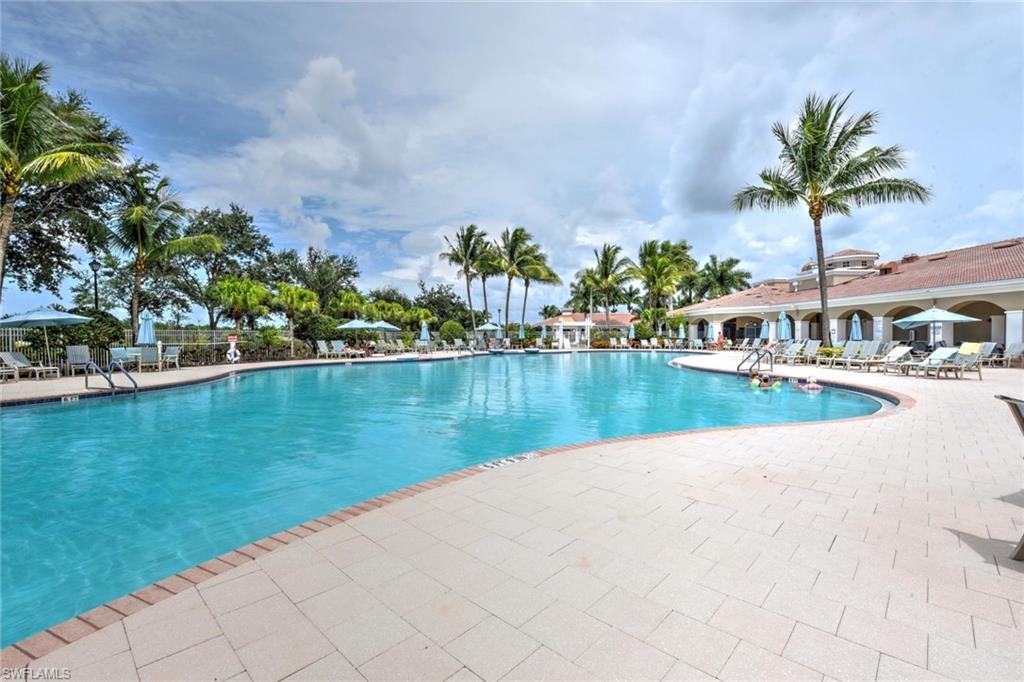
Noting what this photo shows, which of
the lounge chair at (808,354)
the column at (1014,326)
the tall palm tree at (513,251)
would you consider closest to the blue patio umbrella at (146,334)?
the tall palm tree at (513,251)

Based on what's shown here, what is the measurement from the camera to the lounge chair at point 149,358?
1576cm

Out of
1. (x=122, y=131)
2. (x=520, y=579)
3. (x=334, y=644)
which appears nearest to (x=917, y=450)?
(x=520, y=579)

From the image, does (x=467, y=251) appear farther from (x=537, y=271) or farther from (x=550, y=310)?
(x=550, y=310)

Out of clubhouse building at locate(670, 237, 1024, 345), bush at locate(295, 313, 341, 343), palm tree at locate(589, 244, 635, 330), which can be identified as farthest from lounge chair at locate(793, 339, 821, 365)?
bush at locate(295, 313, 341, 343)

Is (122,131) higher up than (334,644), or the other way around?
(122,131)

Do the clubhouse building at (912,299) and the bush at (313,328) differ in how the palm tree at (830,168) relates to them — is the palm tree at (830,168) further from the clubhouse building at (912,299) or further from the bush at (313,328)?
the bush at (313,328)

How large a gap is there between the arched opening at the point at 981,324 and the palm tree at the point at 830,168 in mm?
7206

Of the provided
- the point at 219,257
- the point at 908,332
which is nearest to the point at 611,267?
the point at 908,332

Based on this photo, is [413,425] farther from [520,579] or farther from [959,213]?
[959,213]

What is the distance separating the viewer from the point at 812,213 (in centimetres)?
1752

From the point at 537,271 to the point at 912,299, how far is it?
854 inches

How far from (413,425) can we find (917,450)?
7285 millimetres

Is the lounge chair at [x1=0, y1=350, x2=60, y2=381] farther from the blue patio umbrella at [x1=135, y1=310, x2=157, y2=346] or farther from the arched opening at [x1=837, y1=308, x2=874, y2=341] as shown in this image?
the arched opening at [x1=837, y1=308, x2=874, y2=341]

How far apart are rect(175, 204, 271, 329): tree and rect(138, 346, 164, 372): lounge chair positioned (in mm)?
16519
